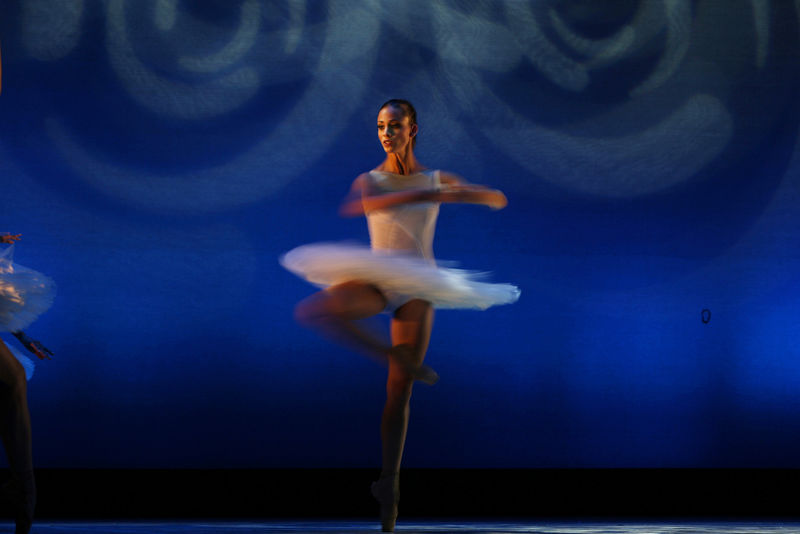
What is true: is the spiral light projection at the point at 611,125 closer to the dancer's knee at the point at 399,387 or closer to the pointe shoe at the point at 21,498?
the dancer's knee at the point at 399,387

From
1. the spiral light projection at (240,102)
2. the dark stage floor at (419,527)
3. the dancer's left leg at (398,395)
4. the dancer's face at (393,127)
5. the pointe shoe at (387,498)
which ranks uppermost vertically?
the spiral light projection at (240,102)

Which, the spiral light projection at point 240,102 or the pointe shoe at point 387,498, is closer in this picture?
the pointe shoe at point 387,498

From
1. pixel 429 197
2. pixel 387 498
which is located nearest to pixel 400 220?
pixel 429 197

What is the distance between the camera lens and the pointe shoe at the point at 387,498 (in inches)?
96.3

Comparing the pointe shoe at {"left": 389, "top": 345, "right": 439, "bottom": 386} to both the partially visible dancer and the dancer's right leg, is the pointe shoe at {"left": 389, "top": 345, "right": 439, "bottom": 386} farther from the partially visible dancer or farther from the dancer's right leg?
the partially visible dancer

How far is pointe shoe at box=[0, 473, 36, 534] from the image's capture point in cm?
213

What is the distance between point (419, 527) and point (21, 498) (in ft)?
4.00

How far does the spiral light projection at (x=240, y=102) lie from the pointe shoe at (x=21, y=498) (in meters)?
Result: 1.71

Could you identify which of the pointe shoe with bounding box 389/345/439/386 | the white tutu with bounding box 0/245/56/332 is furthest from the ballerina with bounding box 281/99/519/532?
the white tutu with bounding box 0/245/56/332

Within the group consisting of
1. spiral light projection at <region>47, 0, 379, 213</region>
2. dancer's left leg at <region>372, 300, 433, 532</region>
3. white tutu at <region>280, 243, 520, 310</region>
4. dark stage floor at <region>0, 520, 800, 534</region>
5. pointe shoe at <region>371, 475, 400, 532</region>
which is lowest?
dark stage floor at <region>0, 520, 800, 534</region>

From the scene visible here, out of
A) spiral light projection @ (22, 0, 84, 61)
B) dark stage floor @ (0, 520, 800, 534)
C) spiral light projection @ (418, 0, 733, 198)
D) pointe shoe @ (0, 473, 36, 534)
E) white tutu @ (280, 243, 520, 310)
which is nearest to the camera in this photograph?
pointe shoe @ (0, 473, 36, 534)

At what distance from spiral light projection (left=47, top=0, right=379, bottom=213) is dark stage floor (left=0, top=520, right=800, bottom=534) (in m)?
1.44

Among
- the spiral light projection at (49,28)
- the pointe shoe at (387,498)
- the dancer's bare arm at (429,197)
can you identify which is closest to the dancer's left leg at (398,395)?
the pointe shoe at (387,498)

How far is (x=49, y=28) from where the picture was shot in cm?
364
